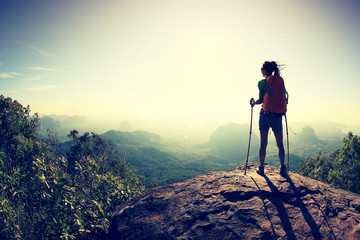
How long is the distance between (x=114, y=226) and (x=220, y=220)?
4.17 meters

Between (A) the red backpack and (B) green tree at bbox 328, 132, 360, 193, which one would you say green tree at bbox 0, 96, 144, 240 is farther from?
(B) green tree at bbox 328, 132, 360, 193

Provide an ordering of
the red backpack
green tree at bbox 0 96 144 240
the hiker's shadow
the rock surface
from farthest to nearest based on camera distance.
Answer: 1. green tree at bbox 0 96 144 240
2. the red backpack
3. the rock surface
4. the hiker's shadow

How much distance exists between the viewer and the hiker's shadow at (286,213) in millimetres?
4697

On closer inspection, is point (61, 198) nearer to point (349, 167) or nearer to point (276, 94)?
point (276, 94)

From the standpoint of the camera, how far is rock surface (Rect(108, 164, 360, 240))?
4.92 metres

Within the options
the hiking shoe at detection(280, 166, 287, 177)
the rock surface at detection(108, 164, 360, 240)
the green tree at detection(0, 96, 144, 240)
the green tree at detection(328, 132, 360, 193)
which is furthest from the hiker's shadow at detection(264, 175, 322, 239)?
the green tree at detection(328, 132, 360, 193)

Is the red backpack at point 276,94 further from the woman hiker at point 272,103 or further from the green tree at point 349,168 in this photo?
the green tree at point 349,168

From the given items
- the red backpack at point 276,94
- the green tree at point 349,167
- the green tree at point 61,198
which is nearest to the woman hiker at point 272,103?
the red backpack at point 276,94

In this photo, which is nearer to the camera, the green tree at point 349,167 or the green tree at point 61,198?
the green tree at point 61,198

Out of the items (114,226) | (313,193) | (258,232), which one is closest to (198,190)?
(258,232)

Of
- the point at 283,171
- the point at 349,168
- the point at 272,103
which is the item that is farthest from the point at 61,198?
the point at 349,168

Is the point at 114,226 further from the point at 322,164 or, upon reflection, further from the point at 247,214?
the point at 322,164

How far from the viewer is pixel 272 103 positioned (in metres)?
7.11

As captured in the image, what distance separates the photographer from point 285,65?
24.2 ft
